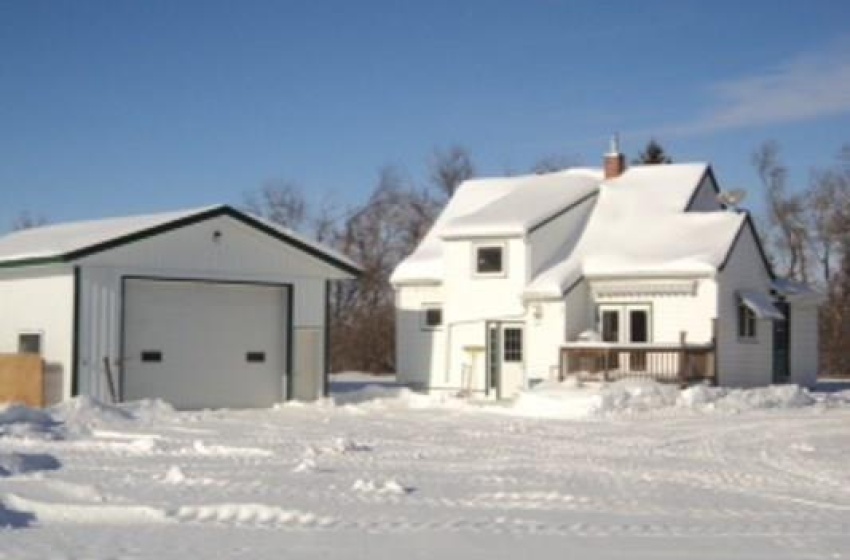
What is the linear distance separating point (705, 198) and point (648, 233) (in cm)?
378

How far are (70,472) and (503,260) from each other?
21533 mm

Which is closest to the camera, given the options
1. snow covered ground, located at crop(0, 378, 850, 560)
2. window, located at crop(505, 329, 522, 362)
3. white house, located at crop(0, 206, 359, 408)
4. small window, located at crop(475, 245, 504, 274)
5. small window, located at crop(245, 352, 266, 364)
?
snow covered ground, located at crop(0, 378, 850, 560)

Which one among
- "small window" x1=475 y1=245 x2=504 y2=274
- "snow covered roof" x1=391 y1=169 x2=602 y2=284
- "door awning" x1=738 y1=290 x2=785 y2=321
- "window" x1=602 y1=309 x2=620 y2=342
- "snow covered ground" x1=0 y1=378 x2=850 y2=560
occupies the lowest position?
"snow covered ground" x1=0 y1=378 x2=850 y2=560

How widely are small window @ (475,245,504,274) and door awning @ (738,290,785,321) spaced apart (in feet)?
22.2

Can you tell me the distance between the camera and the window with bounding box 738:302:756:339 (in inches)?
1409

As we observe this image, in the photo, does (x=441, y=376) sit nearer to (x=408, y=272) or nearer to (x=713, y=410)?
(x=408, y=272)

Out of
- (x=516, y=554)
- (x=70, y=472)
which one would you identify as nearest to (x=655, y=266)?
(x=70, y=472)

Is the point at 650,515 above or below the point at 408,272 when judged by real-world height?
below

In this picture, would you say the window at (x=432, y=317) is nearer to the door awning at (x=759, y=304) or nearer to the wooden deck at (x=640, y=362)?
the wooden deck at (x=640, y=362)

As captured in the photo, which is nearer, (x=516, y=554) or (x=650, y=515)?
(x=516, y=554)

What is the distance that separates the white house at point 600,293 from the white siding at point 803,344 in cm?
6

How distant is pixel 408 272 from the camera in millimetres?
38625

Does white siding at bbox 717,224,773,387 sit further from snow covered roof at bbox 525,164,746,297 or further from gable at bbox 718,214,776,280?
snow covered roof at bbox 525,164,746,297

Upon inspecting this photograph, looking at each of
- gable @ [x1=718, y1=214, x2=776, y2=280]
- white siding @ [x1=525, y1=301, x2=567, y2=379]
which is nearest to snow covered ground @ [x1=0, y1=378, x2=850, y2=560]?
white siding @ [x1=525, y1=301, x2=567, y2=379]
